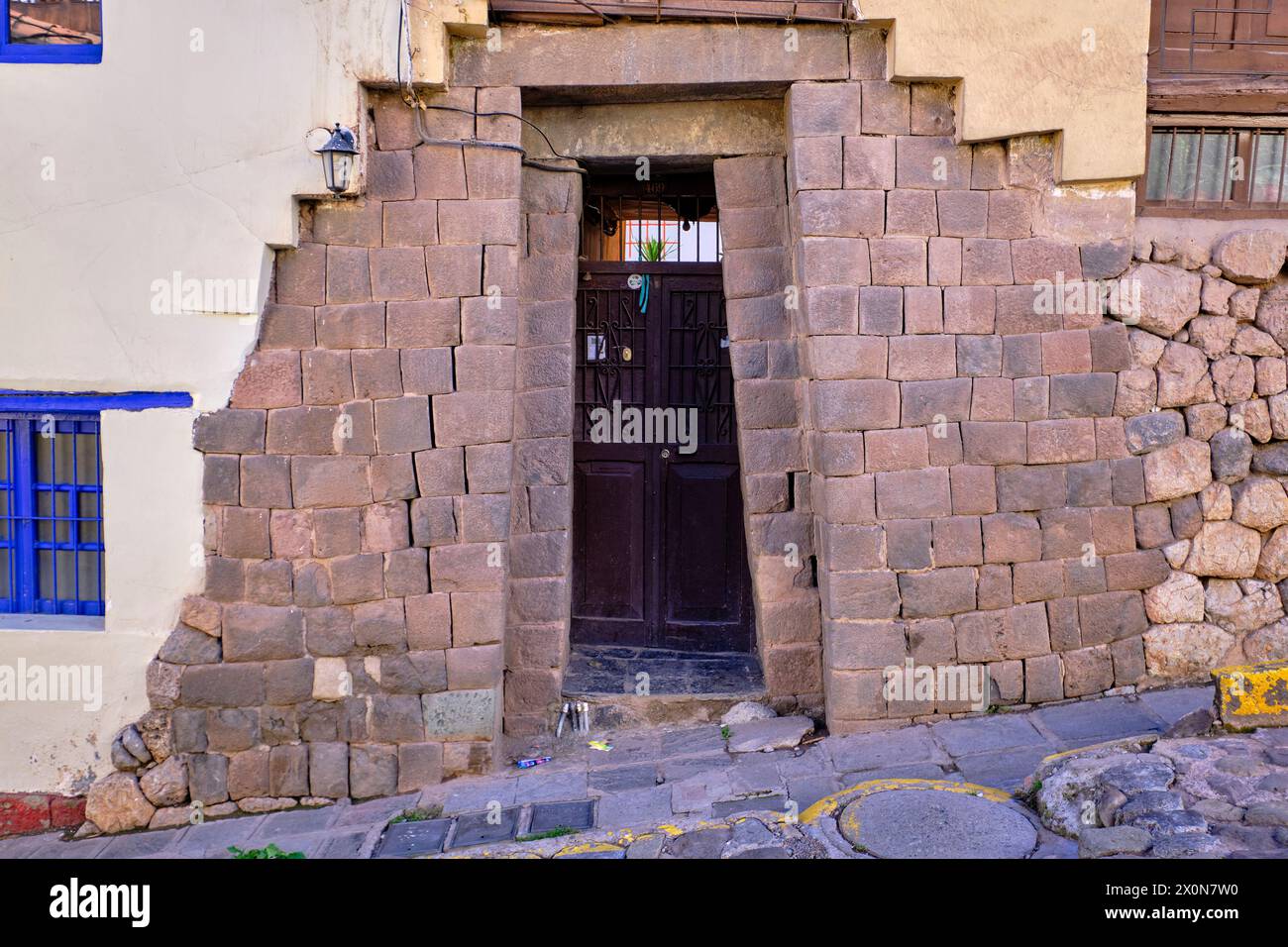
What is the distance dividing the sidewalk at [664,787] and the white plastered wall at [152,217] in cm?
104

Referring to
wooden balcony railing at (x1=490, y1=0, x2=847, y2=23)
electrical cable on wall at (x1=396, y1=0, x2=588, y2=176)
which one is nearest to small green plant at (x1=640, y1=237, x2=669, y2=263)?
electrical cable on wall at (x1=396, y1=0, x2=588, y2=176)

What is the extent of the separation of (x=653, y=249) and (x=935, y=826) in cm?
396

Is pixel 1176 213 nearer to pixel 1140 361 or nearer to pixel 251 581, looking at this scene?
pixel 1140 361

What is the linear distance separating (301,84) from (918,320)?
361cm

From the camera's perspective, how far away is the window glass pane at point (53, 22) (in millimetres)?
5590

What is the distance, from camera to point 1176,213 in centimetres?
582

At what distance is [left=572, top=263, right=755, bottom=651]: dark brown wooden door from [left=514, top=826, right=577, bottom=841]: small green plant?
1853 millimetres

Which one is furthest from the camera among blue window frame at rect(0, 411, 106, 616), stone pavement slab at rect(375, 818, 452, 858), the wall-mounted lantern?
blue window frame at rect(0, 411, 106, 616)

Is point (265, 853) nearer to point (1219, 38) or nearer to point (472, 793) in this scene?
point (472, 793)

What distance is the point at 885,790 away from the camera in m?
4.79

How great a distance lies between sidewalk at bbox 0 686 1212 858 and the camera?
4984 millimetres

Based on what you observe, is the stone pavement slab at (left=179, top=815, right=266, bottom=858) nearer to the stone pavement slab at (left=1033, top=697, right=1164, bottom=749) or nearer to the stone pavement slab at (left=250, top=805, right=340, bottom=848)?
the stone pavement slab at (left=250, top=805, right=340, bottom=848)

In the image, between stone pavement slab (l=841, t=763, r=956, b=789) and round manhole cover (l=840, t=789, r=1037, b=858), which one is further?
stone pavement slab (l=841, t=763, r=956, b=789)

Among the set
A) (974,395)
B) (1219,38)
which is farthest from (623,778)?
(1219,38)
